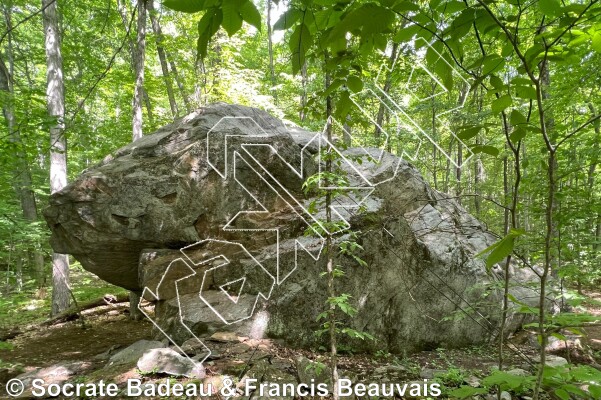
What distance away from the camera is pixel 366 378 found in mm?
4094

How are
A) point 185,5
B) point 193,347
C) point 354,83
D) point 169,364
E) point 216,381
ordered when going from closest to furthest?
point 185,5 → point 354,83 → point 216,381 → point 169,364 → point 193,347

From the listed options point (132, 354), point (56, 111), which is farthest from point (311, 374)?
point (56, 111)

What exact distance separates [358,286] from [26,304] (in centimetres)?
1125

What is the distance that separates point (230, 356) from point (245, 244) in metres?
1.80

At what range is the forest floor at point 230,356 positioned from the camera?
158 inches

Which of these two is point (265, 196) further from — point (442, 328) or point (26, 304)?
point (26, 304)

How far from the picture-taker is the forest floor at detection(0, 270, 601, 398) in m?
4.02

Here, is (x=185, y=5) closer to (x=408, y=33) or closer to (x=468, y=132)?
(x=408, y=33)

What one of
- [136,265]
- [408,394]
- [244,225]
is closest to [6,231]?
[136,265]

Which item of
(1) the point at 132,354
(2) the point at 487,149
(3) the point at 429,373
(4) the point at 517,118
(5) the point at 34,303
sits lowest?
(5) the point at 34,303

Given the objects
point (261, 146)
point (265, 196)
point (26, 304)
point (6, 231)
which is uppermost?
point (261, 146)

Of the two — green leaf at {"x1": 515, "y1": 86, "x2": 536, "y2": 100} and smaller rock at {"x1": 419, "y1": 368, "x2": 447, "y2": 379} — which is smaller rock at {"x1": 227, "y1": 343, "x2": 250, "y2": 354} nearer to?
smaller rock at {"x1": 419, "y1": 368, "x2": 447, "y2": 379}

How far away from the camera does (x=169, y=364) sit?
151 inches
